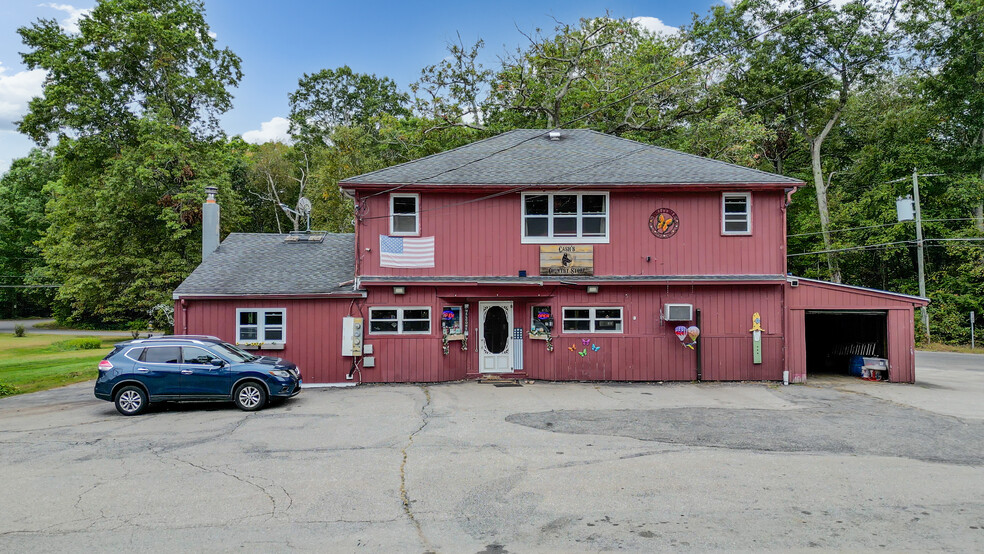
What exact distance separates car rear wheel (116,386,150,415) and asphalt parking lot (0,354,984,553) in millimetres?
344

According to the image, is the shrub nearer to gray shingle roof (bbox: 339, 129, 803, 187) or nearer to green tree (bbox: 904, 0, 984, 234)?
gray shingle roof (bbox: 339, 129, 803, 187)

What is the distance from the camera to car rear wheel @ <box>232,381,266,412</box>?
11977 mm

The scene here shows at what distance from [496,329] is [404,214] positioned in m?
4.08

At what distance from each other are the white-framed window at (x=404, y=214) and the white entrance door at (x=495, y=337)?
112 inches

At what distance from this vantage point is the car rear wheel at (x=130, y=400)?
11.8m

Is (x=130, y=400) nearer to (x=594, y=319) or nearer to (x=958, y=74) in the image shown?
(x=594, y=319)

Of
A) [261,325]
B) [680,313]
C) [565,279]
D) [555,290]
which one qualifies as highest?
[565,279]

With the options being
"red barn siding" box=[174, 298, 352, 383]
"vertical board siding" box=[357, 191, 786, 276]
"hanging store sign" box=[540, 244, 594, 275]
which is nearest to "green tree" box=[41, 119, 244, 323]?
"red barn siding" box=[174, 298, 352, 383]

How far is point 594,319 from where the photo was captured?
15.6 meters

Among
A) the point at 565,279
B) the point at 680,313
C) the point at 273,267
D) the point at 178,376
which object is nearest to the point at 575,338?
the point at 565,279

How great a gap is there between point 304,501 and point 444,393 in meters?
7.28

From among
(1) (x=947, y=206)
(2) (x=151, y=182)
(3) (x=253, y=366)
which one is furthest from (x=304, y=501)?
(1) (x=947, y=206)

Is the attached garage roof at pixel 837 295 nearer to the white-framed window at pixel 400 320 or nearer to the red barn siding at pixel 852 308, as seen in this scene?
the red barn siding at pixel 852 308

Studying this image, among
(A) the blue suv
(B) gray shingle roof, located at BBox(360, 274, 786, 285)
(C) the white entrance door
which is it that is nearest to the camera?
(A) the blue suv
